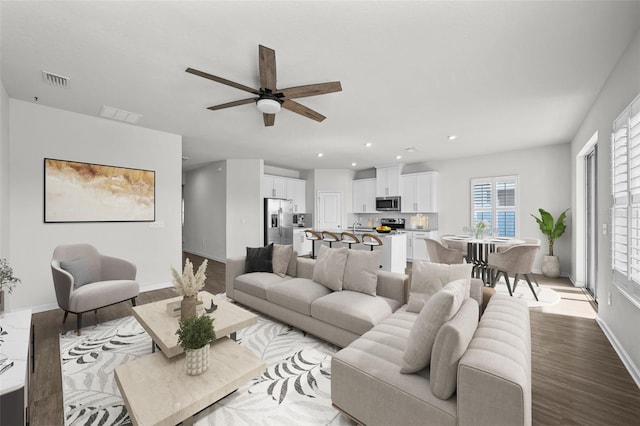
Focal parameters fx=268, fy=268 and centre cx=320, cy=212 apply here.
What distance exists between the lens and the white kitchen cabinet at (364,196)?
827 centimetres

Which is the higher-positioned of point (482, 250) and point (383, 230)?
point (383, 230)

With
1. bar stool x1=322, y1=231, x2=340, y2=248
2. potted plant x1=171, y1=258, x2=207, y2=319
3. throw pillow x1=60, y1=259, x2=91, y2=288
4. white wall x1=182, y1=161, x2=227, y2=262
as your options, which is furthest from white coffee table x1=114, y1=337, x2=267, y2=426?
white wall x1=182, y1=161, x2=227, y2=262

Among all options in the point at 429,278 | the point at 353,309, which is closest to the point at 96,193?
the point at 353,309

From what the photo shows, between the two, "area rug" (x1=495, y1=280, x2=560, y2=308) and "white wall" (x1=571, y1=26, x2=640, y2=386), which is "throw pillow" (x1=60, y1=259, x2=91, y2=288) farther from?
"area rug" (x1=495, y1=280, x2=560, y2=308)

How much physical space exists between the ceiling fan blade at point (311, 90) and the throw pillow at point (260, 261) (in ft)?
7.15

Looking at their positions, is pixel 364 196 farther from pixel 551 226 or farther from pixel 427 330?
pixel 427 330

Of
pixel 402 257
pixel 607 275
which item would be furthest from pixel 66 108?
pixel 607 275

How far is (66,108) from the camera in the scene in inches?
143

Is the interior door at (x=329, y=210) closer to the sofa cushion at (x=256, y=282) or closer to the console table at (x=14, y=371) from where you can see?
the sofa cushion at (x=256, y=282)

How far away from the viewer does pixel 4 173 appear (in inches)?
126

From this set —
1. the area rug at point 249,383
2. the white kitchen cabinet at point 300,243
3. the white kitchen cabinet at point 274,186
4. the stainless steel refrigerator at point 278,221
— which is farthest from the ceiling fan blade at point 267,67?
the white kitchen cabinet at point 300,243

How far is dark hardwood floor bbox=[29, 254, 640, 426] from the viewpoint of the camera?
1806 mm

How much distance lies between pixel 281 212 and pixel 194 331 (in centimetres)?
589

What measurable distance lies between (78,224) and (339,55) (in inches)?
165
